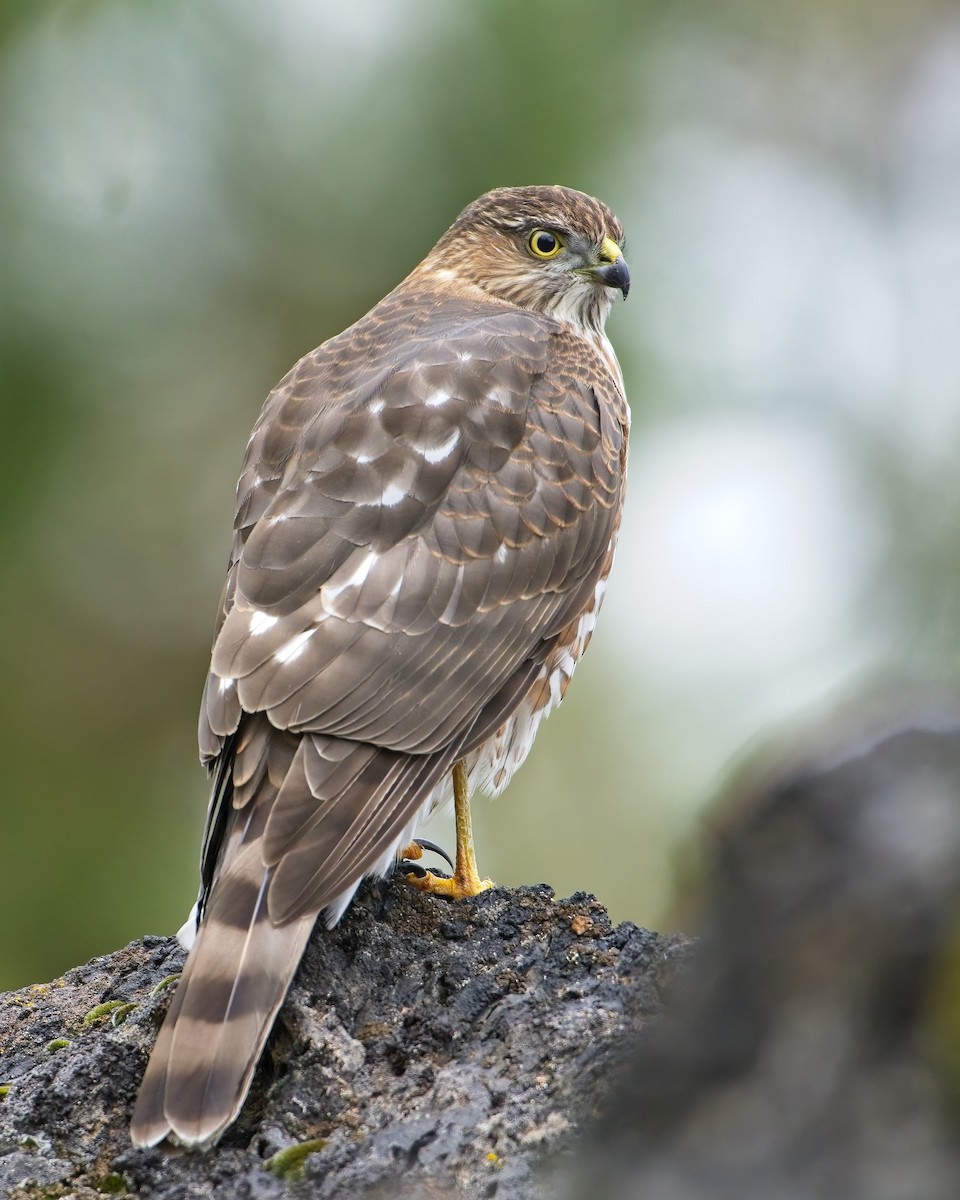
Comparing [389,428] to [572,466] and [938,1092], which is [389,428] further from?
[938,1092]

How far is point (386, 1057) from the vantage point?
2857 millimetres

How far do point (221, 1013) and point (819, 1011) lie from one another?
1565 millimetres

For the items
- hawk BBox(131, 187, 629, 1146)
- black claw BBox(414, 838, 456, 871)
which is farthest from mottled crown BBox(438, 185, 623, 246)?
black claw BBox(414, 838, 456, 871)

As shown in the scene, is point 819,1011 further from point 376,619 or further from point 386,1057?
point 376,619

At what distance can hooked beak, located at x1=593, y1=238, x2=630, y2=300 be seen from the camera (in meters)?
5.30

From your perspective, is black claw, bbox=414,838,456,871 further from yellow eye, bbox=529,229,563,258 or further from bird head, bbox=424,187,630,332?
yellow eye, bbox=529,229,563,258

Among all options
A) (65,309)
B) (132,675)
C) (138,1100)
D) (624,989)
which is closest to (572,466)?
(624,989)

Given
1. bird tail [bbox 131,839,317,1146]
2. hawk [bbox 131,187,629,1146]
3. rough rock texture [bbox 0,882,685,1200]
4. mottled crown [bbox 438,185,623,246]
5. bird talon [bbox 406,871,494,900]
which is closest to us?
rough rock texture [bbox 0,882,685,1200]

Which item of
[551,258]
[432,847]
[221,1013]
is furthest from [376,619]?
[551,258]

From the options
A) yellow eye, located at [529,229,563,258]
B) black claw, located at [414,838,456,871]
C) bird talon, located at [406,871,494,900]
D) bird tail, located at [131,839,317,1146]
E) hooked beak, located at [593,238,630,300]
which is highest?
yellow eye, located at [529,229,563,258]

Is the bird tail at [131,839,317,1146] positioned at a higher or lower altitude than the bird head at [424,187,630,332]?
lower

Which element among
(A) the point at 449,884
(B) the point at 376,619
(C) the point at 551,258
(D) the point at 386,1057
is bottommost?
(D) the point at 386,1057

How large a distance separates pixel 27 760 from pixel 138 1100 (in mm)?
5441

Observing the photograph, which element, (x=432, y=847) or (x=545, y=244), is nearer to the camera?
(x=432, y=847)
